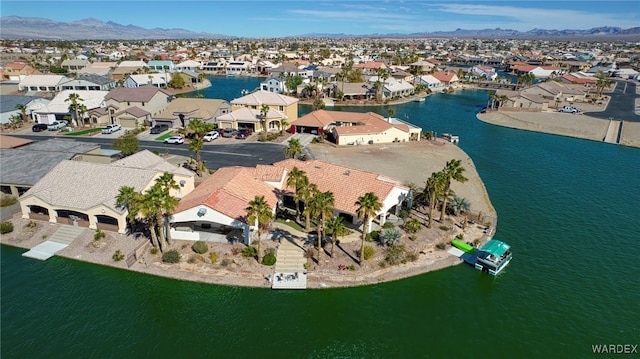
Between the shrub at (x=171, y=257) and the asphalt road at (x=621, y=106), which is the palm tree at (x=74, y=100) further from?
the asphalt road at (x=621, y=106)

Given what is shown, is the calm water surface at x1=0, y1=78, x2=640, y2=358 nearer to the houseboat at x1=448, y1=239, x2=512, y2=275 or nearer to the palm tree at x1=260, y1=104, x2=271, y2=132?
the houseboat at x1=448, y1=239, x2=512, y2=275

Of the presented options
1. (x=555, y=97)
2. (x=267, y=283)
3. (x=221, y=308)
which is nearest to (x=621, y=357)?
(x=267, y=283)

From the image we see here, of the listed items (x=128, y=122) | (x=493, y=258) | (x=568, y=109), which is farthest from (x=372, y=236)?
(x=568, y=109)

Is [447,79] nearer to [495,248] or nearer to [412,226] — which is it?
[412,226]

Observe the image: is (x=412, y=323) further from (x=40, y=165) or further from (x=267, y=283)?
(x=40, y=165)

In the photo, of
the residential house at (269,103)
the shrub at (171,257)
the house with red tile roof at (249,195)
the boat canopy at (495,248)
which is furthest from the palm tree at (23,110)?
the boat canopy at (495,248)

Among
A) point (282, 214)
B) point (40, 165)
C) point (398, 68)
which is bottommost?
point (282, 214)

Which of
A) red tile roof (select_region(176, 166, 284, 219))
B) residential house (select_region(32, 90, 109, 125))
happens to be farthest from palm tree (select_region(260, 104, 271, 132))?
residential house (select_region(32, 90, 109, 125))
